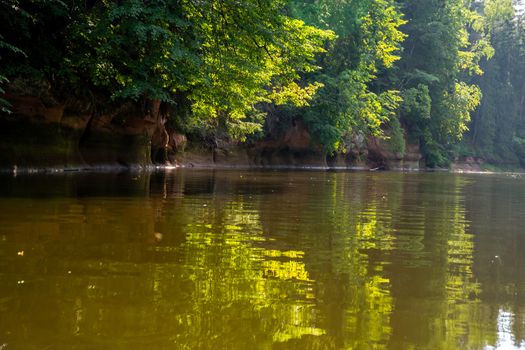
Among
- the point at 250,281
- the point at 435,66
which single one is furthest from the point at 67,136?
the point at 435,66

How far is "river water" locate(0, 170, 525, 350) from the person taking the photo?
307cm

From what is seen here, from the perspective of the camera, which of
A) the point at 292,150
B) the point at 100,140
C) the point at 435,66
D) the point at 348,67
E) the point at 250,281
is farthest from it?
the point at 435,66

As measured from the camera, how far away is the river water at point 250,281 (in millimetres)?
3070

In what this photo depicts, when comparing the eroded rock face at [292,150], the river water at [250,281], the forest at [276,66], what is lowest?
the river water at [250,281]

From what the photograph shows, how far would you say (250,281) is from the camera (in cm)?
421

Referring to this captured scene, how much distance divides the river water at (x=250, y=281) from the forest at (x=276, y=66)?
7.27 meters

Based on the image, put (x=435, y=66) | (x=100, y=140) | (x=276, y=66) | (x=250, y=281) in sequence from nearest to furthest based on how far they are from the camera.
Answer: (x=250, y=281) → (x=276, y=66) → (x=100, y=140) → (x=435, y=66)

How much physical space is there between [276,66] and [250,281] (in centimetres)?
1663

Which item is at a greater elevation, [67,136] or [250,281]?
[67,136]

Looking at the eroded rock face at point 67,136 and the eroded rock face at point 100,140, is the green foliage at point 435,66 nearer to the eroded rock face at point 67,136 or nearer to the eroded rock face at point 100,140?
the eroded rock face at point 100,140

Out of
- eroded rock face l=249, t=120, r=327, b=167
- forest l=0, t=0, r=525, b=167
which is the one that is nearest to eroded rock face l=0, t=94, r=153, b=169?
forest l=0, t=0, r=525, b=167

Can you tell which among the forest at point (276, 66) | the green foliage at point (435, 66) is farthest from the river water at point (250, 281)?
the green foliage at point (435, 66)

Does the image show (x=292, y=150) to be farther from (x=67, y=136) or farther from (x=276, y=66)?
(x=67, y=136)

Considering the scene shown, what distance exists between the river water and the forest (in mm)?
7270
